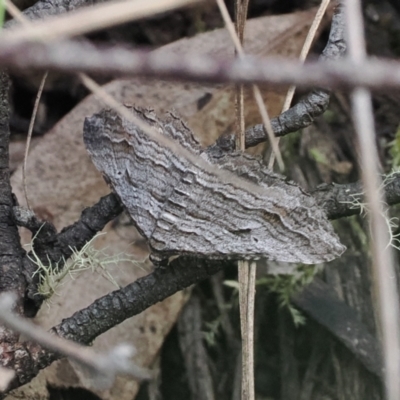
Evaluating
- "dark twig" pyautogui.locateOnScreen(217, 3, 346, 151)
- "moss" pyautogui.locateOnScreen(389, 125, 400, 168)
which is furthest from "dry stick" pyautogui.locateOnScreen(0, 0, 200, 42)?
"moss" pyautogui.locateOnScreen(389, 125, 400, 168)

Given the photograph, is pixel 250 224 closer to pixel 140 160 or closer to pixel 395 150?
pixel 140 160

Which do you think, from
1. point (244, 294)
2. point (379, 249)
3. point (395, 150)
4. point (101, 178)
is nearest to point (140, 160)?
point (244, 294)

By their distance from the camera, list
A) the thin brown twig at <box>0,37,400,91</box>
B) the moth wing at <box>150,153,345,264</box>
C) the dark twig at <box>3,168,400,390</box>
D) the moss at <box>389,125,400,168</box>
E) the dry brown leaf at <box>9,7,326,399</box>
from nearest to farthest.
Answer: the thin brown twig at <box>0,37,400,91</box> < the moth wing at <box>150,153,345,264</box> < the dark twig at <box>3,168,400,390</box> < the dry brown leaf at <box>9,7,326,399</box> < the moss at <box>389,125,400,168</box>

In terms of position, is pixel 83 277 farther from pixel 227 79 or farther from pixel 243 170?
pixel 227 79

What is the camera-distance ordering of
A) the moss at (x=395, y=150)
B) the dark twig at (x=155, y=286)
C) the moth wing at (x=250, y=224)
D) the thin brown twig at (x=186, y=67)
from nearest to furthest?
1. the thin brown twig at (x=186, y=67)
2. the moth wing at (x=250, y=224)
3. the dark twig at (x=155, y=286)
4. the moss at (x=395, y=150)

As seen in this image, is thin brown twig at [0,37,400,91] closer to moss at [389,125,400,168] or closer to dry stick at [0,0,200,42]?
dry stick at [0,0,200,42]

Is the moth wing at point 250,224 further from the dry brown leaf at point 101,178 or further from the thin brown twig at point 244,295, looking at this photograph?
the dry brown leaf at point 101,178

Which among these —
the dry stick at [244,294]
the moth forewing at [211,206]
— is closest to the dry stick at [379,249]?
the moth forewing at [211,206]

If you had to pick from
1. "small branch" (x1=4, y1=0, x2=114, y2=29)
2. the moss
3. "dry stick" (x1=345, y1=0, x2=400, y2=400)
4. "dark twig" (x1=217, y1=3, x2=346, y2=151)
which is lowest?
"dry stick" (x1=345, y1=0, x2=400, y2=400)

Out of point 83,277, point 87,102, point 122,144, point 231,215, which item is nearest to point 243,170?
point 231,215
